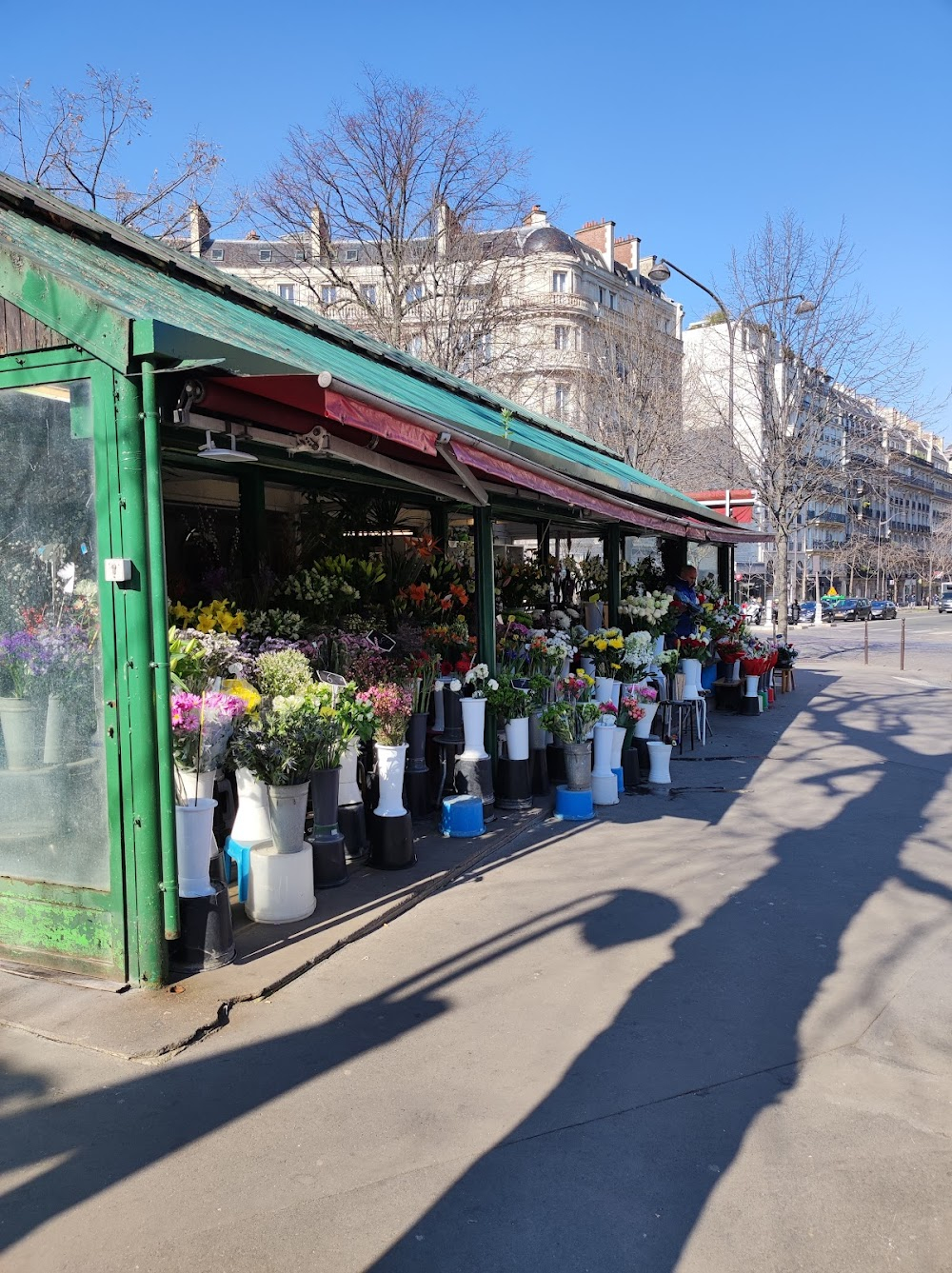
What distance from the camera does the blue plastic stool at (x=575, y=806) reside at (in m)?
6.82

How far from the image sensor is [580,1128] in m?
2.94

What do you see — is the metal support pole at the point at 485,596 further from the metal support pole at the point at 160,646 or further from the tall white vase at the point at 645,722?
the metal support pole at the point at 160,646

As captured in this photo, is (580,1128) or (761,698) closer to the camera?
(580,1128)

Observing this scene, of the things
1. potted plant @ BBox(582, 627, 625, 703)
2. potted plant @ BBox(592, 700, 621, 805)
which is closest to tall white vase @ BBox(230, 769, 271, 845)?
potted plant @ BBox(592, 700, 621, 805)

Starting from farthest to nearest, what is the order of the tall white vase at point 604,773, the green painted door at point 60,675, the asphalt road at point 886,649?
the asphalt road at point 886,649, the tall white vase at point 604,773, the green painted door at point 60,675

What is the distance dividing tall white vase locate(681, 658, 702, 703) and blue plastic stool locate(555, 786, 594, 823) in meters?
3.86

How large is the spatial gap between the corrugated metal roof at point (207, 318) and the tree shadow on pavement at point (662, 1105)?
305 cm

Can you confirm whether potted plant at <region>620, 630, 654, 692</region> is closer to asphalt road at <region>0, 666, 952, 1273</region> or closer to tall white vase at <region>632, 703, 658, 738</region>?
tall white vase at <region>632, 703, 658, 738</region>

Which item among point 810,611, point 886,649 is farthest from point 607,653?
point 810,611

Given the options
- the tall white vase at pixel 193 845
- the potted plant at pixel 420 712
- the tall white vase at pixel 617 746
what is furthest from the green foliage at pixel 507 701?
the tall white vase at pixel 193 845

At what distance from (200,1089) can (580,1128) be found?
1.30m

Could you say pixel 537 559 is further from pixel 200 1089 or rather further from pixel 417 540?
pixel 200 1089

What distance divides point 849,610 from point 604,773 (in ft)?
150

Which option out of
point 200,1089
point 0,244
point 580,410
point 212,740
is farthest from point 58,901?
point 580,410
